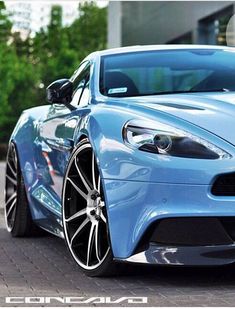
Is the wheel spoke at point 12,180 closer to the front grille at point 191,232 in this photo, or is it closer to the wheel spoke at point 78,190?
the wheel spoke at point 78,190

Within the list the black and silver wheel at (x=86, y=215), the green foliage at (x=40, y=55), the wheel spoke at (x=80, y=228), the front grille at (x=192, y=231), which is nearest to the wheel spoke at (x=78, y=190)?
the black and silver wheel at (x=86, y=215)

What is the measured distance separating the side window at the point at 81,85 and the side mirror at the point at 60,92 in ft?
0.27

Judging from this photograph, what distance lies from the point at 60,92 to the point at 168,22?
3386 centimetres

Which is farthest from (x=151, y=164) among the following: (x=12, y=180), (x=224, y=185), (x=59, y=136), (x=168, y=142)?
(x=12, y=180)

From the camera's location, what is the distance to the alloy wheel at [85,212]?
215 inches

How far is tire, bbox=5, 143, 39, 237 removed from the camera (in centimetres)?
769

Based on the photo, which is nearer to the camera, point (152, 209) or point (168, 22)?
point (152, 209)

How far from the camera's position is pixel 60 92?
21.4ft

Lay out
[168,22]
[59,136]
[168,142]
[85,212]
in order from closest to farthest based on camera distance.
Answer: [168,142] → [85,212] → [59,136] → [168,22]

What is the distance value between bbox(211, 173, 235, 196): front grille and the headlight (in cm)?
11

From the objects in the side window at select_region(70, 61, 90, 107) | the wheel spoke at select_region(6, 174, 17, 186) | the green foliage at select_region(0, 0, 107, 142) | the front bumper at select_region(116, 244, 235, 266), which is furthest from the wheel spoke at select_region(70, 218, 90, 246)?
the green foliage at select_region(0, 0, 107, 142)

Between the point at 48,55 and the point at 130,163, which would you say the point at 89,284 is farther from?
the point at 48,55

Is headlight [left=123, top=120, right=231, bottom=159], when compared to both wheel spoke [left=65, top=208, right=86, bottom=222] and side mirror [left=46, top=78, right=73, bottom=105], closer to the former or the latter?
wheel spoke [left=65, top=208, right=86, bottom=222]

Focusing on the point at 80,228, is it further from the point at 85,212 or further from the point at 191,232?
the point at 191,232
